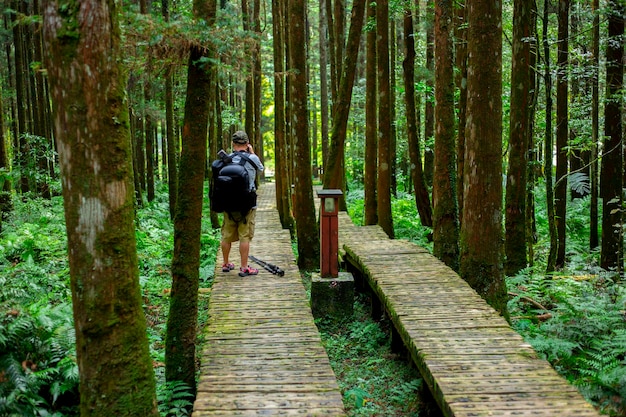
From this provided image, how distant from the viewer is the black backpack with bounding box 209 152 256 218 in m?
8.27

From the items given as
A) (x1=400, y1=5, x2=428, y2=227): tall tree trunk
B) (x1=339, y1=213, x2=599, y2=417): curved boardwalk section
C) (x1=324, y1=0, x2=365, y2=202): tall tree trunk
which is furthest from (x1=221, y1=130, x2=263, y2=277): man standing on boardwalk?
(x1=400, y1=5, x2=428, y2=227): tall tree trunk

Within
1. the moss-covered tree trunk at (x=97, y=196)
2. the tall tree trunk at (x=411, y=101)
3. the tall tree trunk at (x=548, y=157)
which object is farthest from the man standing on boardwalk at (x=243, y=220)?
the tall tree trunk at (x=411, y=101)

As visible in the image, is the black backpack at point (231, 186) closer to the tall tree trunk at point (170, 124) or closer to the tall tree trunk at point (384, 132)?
the tall tree trunk at point (384, 132)

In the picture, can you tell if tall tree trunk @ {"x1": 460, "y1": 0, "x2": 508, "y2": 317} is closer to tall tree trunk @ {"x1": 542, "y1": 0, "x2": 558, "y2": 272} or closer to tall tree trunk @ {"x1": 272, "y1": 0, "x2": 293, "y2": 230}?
tall tree trunk @ {"x1": 542, "y1": 0, "x2": 558, "y2": 272}

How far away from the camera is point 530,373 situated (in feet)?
16.7

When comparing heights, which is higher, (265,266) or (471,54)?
(471,54)

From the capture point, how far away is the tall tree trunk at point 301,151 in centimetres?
1101

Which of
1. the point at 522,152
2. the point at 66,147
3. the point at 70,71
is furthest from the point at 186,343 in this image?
the point at 522,152

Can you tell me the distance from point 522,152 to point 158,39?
8.08 m

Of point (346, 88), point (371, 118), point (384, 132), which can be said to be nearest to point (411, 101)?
point (371, 118)

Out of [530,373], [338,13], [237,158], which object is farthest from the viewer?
[338,13]

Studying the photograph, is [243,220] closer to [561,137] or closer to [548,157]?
[548,157]

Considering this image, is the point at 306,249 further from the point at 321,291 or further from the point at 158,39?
the point at 158,39

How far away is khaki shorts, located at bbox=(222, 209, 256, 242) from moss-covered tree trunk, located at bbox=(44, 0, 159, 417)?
493 centimetres
